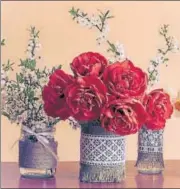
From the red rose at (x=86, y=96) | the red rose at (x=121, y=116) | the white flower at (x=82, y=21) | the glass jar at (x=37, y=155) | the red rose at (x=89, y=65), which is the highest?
the white flower at (x=82, y=21)

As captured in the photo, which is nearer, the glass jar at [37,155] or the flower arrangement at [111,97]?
the flower arrangement at [111,97]

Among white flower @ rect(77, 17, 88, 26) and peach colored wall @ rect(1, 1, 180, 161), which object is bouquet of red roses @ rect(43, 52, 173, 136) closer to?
white flower @ rect(77, 17, 88, 26)

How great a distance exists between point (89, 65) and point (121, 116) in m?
0.13

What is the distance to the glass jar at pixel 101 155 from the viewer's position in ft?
3.76

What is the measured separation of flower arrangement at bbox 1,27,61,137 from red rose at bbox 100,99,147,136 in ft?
0.56

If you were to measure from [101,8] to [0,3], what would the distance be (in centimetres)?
34

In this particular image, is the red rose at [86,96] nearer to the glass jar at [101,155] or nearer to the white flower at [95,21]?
the glass jar at [101,155]

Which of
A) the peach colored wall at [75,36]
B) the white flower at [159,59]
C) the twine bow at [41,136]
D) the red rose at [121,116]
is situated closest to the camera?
the red rose at [121,116]

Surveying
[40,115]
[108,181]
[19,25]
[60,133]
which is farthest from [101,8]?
[108,181]

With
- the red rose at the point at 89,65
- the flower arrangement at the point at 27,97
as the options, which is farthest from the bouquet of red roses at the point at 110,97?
the flower arrangement at the point at 27,97

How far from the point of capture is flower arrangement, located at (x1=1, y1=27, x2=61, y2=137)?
3.94ft

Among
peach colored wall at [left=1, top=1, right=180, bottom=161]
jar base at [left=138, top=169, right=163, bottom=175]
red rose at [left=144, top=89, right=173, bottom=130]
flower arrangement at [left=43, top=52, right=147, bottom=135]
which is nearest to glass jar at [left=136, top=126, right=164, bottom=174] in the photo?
jar base at [left=138, top=169, right=163, bottom=175]

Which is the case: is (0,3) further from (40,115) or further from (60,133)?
(40,115)

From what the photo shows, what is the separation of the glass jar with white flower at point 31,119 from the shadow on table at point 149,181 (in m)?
0.19
